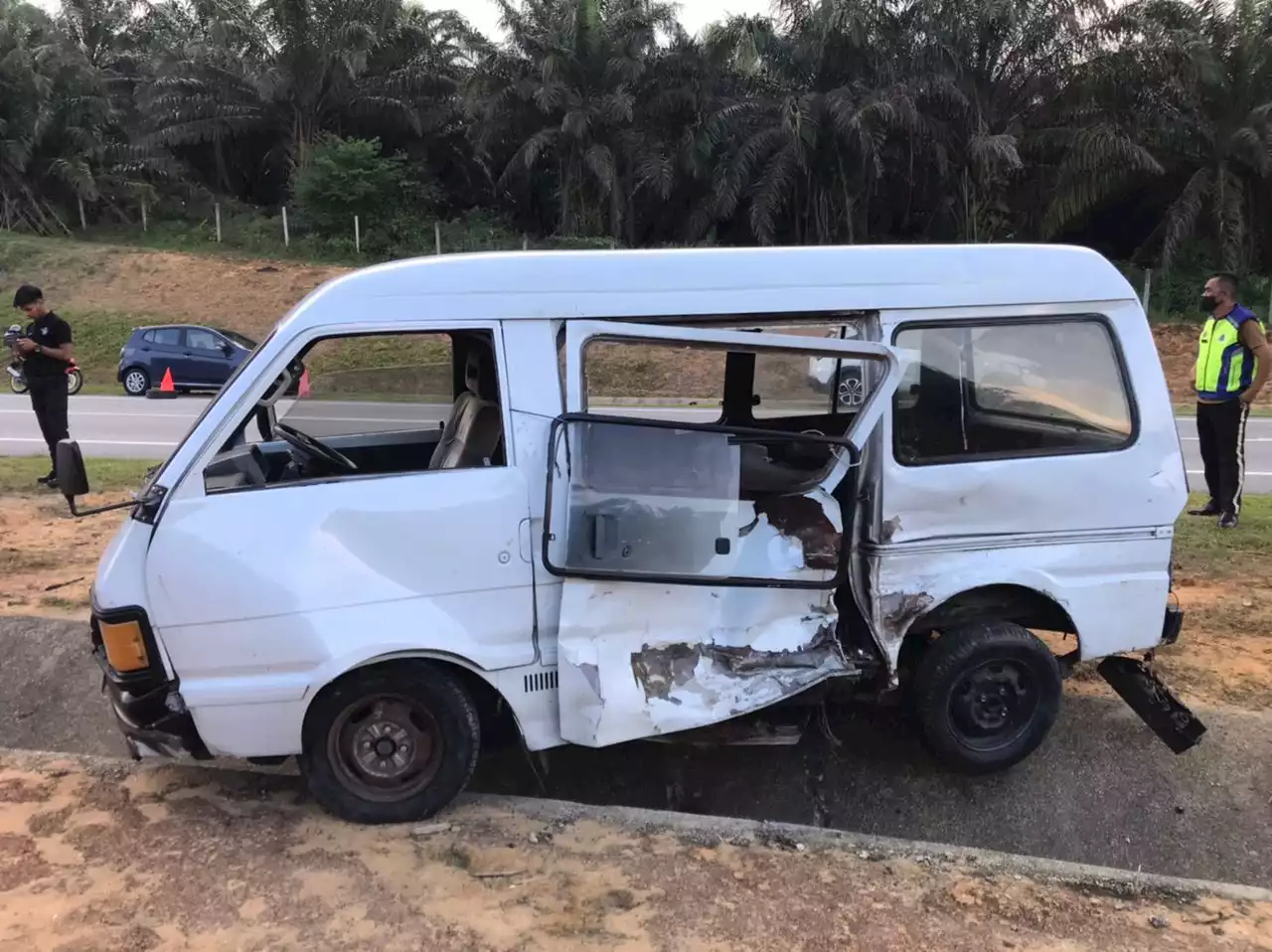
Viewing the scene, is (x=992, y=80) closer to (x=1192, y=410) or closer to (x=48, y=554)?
(x=1192, y=410)

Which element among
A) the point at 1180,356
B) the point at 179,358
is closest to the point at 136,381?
the point at 179,358

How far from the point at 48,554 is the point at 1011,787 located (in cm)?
640

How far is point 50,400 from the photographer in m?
8.11

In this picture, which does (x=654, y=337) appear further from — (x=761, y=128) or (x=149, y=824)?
(x=761, y=128)

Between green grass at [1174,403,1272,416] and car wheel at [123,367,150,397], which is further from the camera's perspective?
car wheel at [123,367,150,397]

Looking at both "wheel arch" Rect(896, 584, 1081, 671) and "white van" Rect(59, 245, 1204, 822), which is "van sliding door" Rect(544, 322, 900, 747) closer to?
"white van" Rect(59, 245, 1204, 822)

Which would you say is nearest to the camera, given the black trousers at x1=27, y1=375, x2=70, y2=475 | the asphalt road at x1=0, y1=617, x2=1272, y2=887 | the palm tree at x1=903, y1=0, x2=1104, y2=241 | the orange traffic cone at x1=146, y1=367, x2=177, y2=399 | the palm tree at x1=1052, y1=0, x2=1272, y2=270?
the asphalt road at x1=0, y1=617, x2=1272, y2=887

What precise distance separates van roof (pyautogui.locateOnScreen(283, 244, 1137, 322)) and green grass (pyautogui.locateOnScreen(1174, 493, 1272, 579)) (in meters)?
3.46

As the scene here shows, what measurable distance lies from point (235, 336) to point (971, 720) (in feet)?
61.8

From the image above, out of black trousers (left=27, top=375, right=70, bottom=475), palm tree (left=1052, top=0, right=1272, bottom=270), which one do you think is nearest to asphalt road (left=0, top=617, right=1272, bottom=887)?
black trousers (left=27, top=375, right=70, bottom=475)

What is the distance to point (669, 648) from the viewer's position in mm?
3664

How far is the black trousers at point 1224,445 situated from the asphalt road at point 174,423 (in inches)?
109

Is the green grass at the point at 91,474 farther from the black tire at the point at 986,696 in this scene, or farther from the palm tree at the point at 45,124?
the palm tree at the point at 45,124

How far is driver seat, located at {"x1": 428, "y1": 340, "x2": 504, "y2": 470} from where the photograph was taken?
3.72 metres
